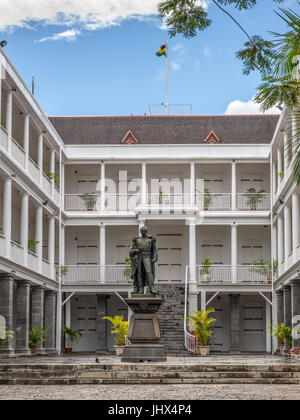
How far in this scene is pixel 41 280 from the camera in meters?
28.5

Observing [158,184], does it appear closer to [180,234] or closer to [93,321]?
[180,234]

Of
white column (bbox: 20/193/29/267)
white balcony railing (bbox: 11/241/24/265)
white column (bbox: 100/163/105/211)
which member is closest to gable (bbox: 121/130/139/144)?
white column (bbox: 100/163/105/211)

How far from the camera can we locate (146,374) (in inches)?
592

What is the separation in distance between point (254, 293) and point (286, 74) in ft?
73.8

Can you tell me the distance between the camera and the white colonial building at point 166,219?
30.5m

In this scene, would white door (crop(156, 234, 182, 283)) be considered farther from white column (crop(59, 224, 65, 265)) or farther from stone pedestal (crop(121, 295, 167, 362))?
stone pedestal (crop(121, 295, 167, 362))

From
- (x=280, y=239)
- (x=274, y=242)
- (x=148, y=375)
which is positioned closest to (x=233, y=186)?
(x=274, y=242)

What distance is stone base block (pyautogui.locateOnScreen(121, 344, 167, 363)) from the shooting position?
18172 millimetres

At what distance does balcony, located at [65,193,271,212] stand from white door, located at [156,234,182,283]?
1.76 meters

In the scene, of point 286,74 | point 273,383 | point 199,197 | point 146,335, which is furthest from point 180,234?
point 286,74

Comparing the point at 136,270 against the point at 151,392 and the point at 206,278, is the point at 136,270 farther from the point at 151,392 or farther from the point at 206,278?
the point at 206,278

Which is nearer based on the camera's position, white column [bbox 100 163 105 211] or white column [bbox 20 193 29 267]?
white column [bbox 20 193 29 267]

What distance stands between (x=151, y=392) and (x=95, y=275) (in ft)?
67.1

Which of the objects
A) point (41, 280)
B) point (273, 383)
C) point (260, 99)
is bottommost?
point (273, 383)
